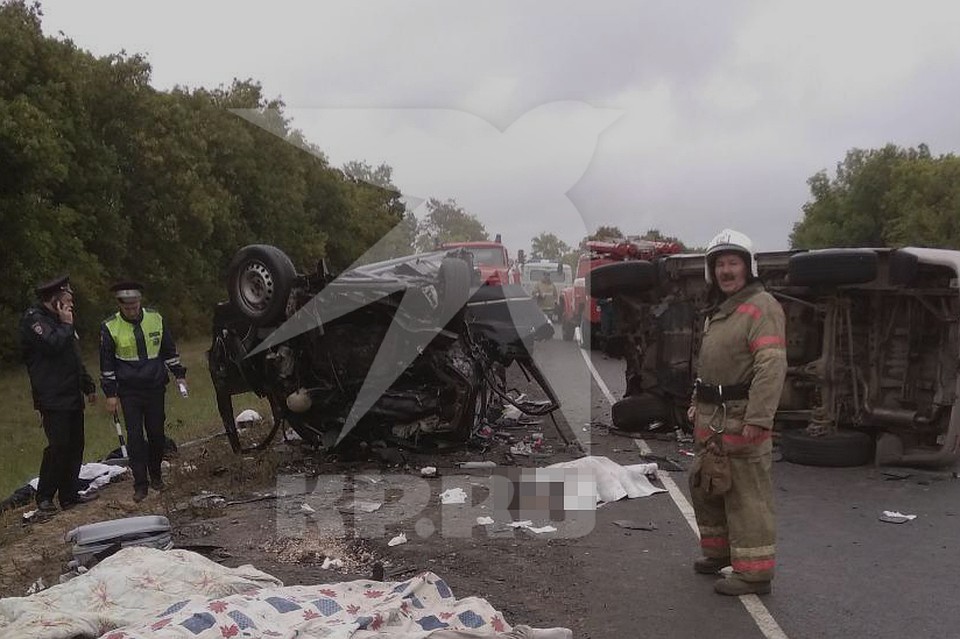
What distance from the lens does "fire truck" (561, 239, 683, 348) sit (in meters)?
17.0

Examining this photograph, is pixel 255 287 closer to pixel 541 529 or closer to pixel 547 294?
pixel 541 529

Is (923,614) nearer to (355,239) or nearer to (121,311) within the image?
(121,311)

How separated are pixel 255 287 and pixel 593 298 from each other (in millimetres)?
8213

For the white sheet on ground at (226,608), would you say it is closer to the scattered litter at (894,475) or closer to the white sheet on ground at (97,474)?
the white sheet on ground at (97,474)

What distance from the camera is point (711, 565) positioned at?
16.0ft

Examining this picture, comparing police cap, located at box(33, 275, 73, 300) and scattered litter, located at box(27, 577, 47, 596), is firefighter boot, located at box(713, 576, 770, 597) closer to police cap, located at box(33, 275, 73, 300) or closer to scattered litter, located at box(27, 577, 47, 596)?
scattered litter, located at box(27, 577, 47, 596)

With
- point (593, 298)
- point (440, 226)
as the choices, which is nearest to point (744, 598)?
point (593, 298)

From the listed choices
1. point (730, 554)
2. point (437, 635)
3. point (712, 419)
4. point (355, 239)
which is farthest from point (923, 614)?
point (355, 239)

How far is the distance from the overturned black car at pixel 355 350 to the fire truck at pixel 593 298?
7.27 meters

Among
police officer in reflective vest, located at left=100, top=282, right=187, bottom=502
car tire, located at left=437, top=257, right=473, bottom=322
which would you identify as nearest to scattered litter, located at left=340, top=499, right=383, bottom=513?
police officer in reflective vest, located at left=100, top=282, right=187, bottom=502

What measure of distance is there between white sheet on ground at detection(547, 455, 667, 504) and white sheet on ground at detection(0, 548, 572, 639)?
2.59 m

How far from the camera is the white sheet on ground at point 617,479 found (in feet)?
21.7

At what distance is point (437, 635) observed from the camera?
372 cm

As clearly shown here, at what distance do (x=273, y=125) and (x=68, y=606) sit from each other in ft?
123
